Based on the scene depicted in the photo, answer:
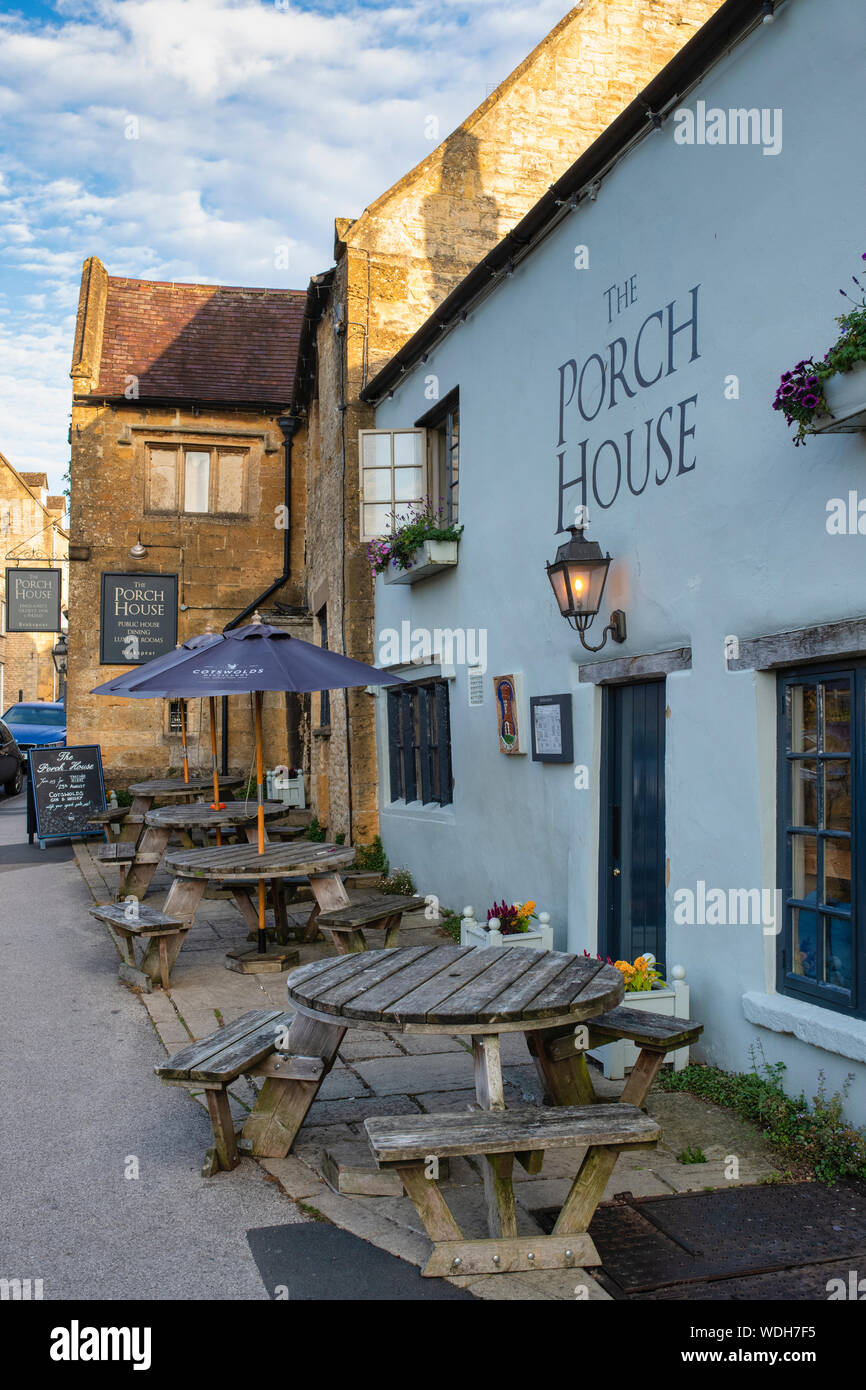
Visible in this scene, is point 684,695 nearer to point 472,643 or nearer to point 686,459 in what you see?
point 686,459

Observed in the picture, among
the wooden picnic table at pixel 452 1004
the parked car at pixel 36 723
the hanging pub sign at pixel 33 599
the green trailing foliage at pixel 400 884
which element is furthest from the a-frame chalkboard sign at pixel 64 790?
the parked car at pixel 36 723

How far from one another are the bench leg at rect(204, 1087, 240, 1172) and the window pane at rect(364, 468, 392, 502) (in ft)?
21.5

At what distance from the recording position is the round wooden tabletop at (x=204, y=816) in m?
8.49

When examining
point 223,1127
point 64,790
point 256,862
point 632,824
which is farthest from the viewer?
point 64,790

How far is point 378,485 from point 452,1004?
22.5 ft

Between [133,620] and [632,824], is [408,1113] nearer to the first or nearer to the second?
[632,824]

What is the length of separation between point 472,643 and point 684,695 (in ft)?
10.6

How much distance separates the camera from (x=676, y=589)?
5.31 meters

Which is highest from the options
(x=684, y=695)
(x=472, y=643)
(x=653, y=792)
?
(x=472, y=643)

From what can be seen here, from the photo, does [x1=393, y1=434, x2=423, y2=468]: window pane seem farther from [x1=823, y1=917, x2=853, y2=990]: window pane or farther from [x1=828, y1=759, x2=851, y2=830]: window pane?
[x1=823, y1=917, x2=853, y2=990]: window pane

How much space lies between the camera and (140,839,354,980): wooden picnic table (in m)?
6.73

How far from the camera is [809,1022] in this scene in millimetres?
4219

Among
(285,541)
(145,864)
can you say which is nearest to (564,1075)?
(145,864)
